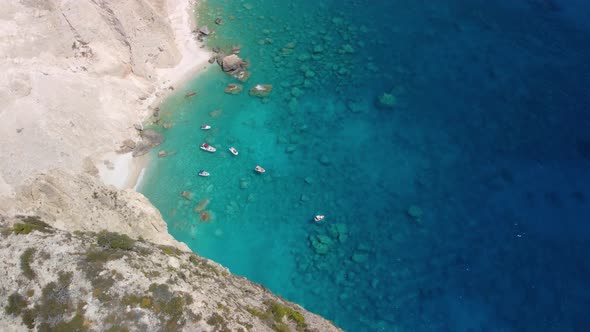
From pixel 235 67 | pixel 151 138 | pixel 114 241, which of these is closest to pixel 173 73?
pixel 235 67

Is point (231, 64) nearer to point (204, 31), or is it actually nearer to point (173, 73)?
point (173, 73)

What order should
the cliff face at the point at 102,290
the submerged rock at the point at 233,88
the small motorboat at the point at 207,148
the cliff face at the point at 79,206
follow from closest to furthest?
the cliff face at the point at 102,290 → the cliff face at the point at 79,206 → the small motorboat at the point at 207,148 → the submerged rock at the point at 233,88

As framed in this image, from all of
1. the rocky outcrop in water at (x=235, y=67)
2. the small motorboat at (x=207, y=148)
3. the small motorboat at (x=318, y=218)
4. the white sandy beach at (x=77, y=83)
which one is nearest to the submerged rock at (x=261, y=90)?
the rocky outcrop in water at (x=235, y=67)

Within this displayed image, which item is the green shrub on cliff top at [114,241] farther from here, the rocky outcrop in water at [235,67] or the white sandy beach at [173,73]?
the rocky outcrop in water at [235,67]

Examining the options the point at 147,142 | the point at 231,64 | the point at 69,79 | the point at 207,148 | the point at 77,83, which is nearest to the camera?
the point at 69,79

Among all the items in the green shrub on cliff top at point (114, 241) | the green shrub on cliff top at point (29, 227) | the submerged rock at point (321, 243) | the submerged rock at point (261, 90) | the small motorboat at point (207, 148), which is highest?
the green shrub on cliff top at point (29, 227)

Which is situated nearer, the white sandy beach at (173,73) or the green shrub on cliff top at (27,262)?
the green shrub on cliff top at (27,262)

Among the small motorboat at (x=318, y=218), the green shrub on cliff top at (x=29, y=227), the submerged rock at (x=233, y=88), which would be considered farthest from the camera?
the submerged rock at (x=233, y=88)
